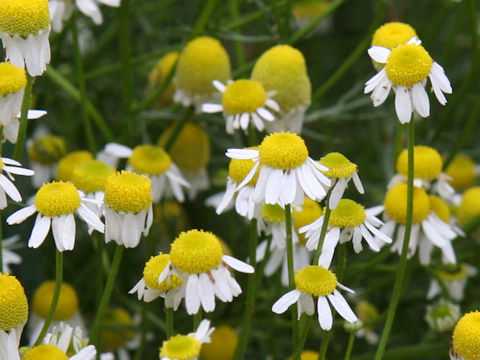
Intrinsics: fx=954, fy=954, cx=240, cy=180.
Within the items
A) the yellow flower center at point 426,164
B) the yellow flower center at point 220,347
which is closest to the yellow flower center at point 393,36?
the yellow flower center at point 426,164

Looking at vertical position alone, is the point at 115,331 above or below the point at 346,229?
below

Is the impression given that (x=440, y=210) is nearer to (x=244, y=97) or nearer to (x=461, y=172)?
(x=244, y=97)

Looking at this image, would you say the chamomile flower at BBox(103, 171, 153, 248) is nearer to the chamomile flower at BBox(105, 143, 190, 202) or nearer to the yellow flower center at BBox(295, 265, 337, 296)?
the yellow flower center at BBox(295, 265, 337, 296)

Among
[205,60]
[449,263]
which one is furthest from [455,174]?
[205,60]

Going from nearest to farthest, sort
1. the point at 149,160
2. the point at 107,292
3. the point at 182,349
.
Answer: the point at 182,349 < the point at 107,292 < the point at 149,160

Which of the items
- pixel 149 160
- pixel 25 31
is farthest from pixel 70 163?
pixel 25 31

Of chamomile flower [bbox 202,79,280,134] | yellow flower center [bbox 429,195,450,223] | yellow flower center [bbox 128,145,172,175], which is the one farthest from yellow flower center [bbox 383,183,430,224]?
yellow flower center [bbox 128,145,172,175]

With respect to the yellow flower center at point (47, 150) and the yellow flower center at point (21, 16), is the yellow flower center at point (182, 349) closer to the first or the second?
the yellow flower center at point (21, 16)
